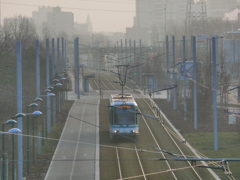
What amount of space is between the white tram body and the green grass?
123 inches

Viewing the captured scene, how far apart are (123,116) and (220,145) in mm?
4904

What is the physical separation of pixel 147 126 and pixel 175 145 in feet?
22.4

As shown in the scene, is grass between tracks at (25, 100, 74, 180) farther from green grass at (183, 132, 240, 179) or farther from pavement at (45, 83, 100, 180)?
green grass at (183, 132, 240, 179)

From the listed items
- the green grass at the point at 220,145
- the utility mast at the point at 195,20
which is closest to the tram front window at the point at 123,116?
the green grass at the point at 220,145

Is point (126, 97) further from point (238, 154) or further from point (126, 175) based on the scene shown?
point (126, 175)

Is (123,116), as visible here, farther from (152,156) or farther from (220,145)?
(220,145)

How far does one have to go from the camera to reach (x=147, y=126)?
128 ft

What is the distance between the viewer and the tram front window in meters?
32.4

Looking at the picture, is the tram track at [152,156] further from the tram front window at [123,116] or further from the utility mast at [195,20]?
the utility mast at [195,20]

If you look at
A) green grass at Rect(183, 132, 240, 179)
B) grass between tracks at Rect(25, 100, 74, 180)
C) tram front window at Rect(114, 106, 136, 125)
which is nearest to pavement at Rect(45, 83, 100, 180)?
grass between tracks at Rect(25, 100, 74, 180)

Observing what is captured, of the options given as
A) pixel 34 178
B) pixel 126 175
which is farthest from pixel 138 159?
pixel 34 178

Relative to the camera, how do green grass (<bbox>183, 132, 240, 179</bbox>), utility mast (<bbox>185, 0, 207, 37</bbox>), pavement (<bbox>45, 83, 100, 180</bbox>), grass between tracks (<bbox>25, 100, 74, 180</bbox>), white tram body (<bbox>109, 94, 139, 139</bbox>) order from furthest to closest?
utility mast (<bbox>185, 0, 207, 37</bbox>) → white tram body (<bbox>109, 94, 139, 139</bbox>) → green grass (<bbox>183, 132, 240, 179</bbox>) → pavement (<bbox>45, 83, 100, 180</bbox>) → grass between tracks (<bbox>25, 100, 74, 180</bbox>)

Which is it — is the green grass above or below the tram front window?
below

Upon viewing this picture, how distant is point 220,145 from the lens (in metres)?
32.5
